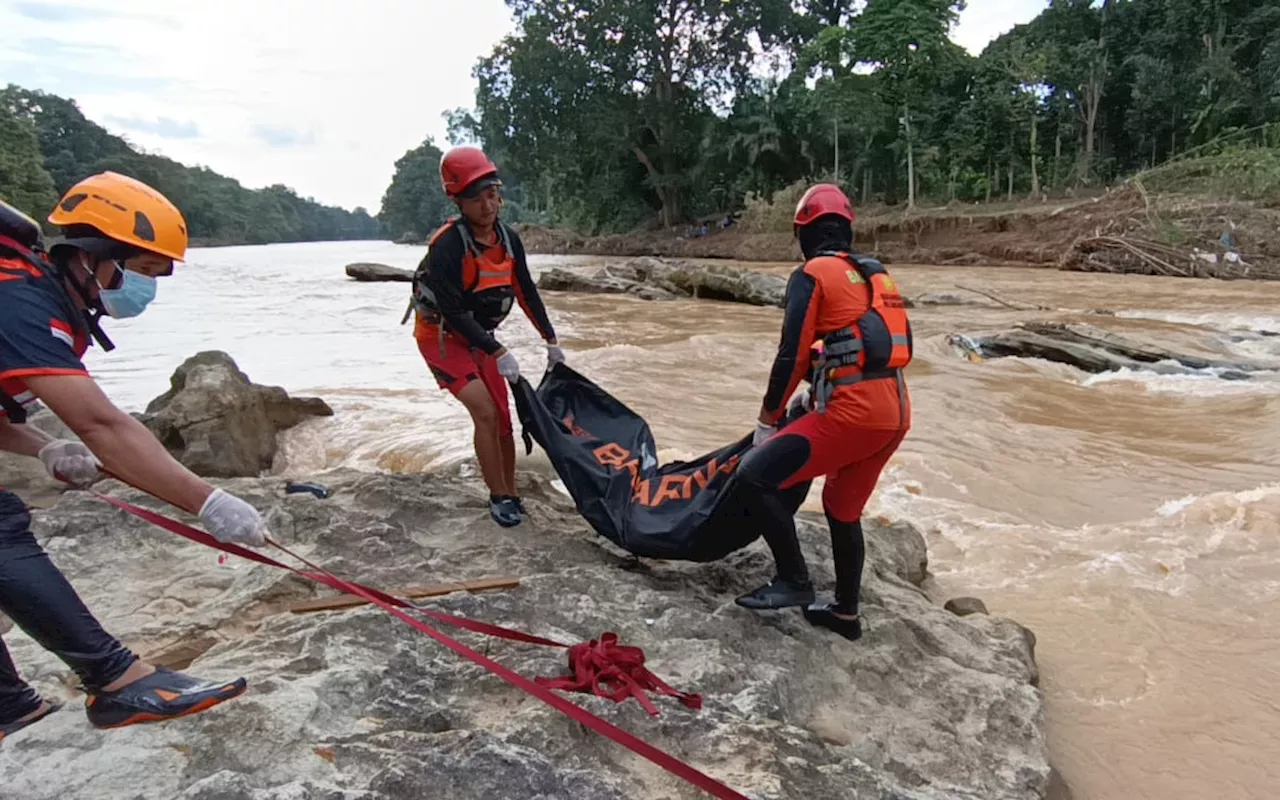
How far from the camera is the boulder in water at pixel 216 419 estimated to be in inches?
247

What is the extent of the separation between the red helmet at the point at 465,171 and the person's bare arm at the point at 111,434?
2108mm

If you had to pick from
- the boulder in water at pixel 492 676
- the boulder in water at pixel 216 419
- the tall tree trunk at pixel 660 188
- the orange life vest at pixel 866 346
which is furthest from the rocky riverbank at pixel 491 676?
the tall tree trunk at pixel 660 188

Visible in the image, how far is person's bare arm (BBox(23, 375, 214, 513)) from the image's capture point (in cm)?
197

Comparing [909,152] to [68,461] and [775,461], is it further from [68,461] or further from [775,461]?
[68,461]

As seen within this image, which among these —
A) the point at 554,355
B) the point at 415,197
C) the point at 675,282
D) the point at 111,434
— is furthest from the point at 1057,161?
the point at 415,197

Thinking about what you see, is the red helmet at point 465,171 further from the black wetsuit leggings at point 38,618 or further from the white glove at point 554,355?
the black wetsuit leggings at point 38,618

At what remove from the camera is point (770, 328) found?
53.1ft

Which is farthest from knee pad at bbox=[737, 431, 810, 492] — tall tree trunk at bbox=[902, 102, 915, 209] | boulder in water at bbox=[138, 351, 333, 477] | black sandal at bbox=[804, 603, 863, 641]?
tall tree trunk at bbox=[902, 102, 915, 209]

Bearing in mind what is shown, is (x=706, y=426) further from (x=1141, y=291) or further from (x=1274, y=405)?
(x=1141, y=291)

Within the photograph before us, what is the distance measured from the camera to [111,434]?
2020 millimetres

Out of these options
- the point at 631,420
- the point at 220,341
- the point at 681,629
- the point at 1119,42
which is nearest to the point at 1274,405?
the point at 631,420

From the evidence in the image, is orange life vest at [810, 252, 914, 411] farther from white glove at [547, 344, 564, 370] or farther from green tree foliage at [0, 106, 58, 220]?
green tree foliage at [0, 106, 58, 220]

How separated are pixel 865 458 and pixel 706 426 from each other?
562cm

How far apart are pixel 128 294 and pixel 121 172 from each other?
31.9 meters
